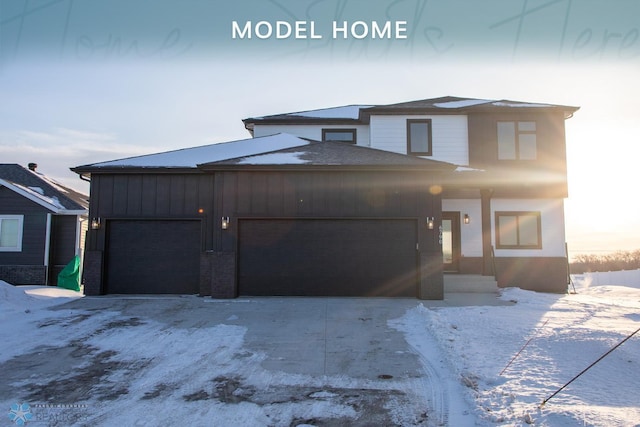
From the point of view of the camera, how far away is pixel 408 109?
13.7 meters

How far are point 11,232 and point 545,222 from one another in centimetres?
1916

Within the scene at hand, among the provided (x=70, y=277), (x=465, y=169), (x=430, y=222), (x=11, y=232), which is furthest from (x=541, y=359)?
(x=11, y=232)

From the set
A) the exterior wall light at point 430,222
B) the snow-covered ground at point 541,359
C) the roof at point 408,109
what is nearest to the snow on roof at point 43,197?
the roof at point 408,109

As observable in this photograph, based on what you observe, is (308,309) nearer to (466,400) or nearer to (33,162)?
(466,400)

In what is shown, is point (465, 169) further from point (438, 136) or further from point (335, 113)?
point (335, 113)

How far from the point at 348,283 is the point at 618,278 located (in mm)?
17118

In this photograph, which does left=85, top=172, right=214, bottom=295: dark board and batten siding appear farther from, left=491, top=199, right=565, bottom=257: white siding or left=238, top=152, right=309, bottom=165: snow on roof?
left=491, top=199, right=565, bottom=257: white siding

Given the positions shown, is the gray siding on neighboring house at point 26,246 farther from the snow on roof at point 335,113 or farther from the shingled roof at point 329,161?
the snow on roof at point 335,113

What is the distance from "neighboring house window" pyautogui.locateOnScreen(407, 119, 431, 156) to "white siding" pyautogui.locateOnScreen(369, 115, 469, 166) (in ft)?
0.47

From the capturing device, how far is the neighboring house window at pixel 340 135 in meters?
15.2

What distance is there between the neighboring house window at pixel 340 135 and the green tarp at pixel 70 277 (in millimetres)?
9779

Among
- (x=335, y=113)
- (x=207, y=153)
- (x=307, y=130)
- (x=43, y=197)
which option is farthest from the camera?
(x=335, y=113)

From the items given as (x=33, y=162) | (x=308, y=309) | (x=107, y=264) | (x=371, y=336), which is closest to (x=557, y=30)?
(x=371, y=336)

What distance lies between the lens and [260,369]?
5.32 m
